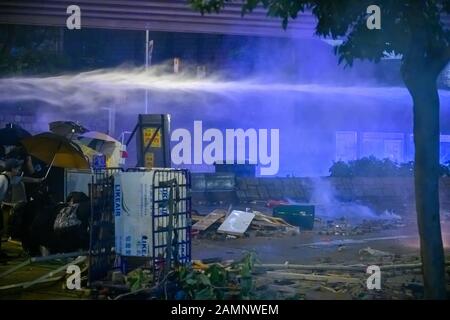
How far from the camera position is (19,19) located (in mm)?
6918

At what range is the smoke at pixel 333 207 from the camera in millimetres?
10930

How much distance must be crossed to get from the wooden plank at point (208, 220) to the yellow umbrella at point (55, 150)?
201 centimetres

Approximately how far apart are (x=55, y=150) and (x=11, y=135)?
0.53 metres

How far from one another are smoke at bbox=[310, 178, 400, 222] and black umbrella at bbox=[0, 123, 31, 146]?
538cm

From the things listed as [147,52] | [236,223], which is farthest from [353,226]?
[147,52]

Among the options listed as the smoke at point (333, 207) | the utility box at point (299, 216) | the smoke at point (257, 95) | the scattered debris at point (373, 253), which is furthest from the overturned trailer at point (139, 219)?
the smoke at point (333, 207)

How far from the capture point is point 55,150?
733 cm

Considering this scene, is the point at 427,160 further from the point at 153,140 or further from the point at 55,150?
the point at 55,150

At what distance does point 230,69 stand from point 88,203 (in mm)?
3516

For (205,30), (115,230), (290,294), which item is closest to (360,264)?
(290,294)

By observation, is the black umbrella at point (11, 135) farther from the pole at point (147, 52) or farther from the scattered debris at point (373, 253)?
the scattered debris at point (373, 253)

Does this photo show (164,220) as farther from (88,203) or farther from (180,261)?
(88,203)

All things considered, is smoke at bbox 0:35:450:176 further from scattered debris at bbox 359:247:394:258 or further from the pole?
scattered debris at bbox 359:247:394:258

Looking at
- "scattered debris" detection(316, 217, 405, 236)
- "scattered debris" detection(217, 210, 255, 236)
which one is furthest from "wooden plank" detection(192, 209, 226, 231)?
"scattered debris" detection(316, 217, 405, 236)
